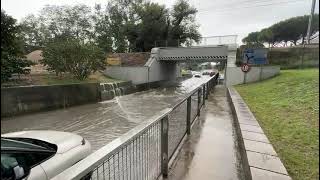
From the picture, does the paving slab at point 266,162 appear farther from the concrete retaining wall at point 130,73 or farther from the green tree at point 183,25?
the green tree at point 183,25

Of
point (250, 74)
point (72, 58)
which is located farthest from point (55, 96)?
point (250, 74)

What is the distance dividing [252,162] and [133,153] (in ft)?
5.35

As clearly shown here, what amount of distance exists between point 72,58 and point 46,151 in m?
17.7

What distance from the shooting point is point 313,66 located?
76 centimetres

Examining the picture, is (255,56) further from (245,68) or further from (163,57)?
(163,57)

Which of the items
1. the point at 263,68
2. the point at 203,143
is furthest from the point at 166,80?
the point at 203,143

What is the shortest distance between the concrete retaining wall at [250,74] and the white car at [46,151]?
69.4 feet

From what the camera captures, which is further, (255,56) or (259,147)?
(255,56)

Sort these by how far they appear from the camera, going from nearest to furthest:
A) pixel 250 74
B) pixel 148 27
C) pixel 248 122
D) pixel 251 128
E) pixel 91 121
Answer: pixel 251 128, pixel 248 122, pixel 91 121, pixel 250 74, pixel 148 27

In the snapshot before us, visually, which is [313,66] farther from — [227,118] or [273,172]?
[227,118]

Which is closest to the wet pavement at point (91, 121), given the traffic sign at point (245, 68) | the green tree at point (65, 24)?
the traffic sign at point (245, 68)

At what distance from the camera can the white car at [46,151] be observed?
261cm

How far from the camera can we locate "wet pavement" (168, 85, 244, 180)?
4.21m

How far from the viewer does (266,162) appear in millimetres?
3633
